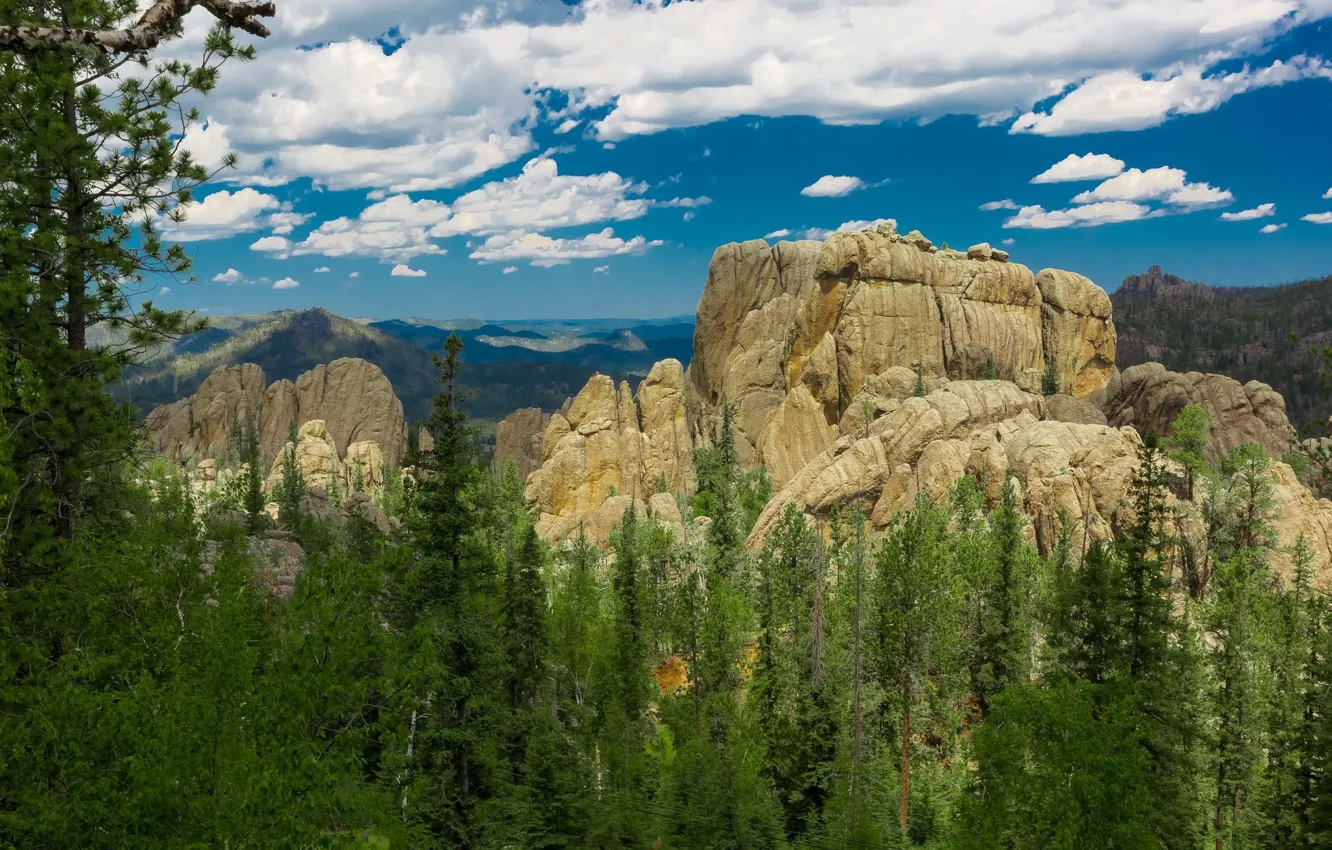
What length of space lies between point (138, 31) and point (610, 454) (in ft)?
352

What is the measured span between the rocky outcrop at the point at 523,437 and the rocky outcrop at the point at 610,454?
5032 cm

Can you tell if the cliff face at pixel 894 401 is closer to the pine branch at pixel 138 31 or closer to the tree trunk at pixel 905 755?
the tree trunk at pixel 905 755

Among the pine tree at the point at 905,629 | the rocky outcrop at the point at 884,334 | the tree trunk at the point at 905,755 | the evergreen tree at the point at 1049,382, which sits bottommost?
the tree trunk at the point at 905,755

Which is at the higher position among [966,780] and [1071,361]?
[1071,361]

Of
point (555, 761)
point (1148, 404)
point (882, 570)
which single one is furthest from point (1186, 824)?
point (1148, 404)

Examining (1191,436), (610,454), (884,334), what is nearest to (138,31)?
(1191,436)

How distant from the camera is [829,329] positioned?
124938 millimetres

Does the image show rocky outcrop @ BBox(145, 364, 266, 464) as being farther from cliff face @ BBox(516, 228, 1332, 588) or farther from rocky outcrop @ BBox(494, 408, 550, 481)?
cliff face @ BBox(516, 228, 1332, 588)

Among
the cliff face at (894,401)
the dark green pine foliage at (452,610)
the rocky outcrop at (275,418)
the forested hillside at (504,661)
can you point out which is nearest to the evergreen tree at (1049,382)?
the cliff face at (894,401)

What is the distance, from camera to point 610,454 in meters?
116

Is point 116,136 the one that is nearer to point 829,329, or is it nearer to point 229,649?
point 229,649

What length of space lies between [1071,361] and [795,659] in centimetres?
10855

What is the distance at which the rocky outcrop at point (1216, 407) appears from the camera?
332ft

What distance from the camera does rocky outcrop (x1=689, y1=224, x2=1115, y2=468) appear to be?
11900 cm
